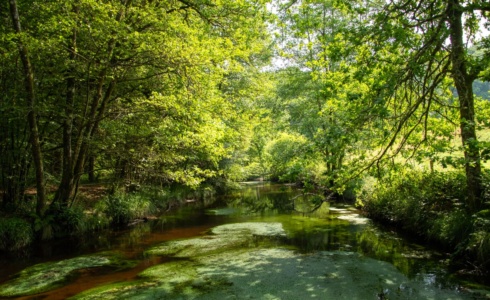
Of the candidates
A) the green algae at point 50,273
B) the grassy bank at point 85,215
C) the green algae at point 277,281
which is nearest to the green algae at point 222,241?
the green algae at point 277,281

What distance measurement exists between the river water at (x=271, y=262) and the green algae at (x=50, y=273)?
131mm

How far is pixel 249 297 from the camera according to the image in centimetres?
521

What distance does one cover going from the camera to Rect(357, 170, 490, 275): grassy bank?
6004 millimetres

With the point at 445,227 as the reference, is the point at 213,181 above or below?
above

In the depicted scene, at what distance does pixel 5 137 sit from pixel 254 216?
8622mm

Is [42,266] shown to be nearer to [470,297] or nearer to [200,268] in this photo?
[200,268]

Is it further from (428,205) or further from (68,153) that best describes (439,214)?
(68,153)

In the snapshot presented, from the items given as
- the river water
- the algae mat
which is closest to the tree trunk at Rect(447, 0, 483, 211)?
the river water

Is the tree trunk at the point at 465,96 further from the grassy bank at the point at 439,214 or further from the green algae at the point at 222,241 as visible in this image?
the green algae at the point at 222,241

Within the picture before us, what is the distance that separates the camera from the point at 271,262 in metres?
6.98

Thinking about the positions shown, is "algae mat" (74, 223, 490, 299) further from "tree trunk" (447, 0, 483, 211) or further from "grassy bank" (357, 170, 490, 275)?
"tree trunk" (447, 0, 483, 211)

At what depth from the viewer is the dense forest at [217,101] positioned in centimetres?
573

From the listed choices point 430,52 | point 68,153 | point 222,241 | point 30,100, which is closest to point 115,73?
point 30,100

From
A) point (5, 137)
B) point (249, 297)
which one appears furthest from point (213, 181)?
point (249, 297)
